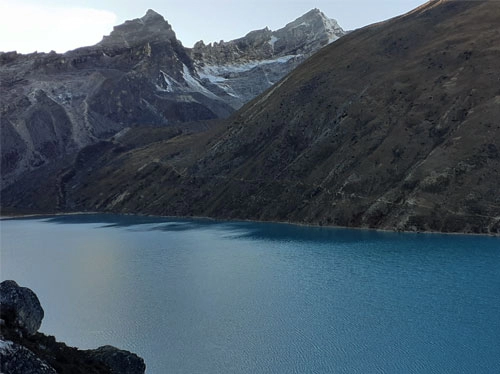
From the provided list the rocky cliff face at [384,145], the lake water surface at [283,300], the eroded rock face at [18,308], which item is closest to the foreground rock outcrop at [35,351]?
the eroded rock face at [18,308]

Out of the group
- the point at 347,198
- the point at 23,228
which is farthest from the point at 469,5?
the point at 23,228

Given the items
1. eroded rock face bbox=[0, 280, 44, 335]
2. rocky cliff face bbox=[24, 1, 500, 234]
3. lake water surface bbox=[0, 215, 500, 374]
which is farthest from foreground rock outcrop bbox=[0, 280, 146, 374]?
rocky cliff face bbox=[24, 1, 500, 234]

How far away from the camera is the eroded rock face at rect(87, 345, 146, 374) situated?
36500 millimetres

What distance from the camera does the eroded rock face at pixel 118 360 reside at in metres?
36.5

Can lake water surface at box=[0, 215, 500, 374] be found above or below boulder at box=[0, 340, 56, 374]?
below

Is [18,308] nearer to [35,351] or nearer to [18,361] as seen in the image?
[35,351]

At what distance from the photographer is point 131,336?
56656mm

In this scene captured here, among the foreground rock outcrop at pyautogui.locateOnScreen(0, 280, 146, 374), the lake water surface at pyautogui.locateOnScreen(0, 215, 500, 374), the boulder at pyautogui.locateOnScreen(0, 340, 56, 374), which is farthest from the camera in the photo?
the lake water surface at pyautogui.locateOnScreen(0, 215, 500, 374)

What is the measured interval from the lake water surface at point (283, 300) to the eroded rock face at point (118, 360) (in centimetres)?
935

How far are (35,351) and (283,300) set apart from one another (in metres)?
41.1

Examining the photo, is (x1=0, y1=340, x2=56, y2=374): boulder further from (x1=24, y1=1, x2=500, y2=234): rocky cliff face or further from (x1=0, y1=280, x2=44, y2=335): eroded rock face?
(x1=24, y1=1, x2=500, y2=234): rocky cliff face

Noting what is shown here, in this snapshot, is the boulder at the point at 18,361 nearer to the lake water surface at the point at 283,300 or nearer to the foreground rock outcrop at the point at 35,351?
the foreground rock outcrop at the point at 35,351

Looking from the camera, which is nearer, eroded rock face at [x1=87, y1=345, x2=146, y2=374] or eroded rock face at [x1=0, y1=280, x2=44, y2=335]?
eroded rock face at [x1=0, y1=280, x2=44, y2=335]

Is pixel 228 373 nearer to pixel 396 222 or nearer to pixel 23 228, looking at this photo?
pixel 396 222
